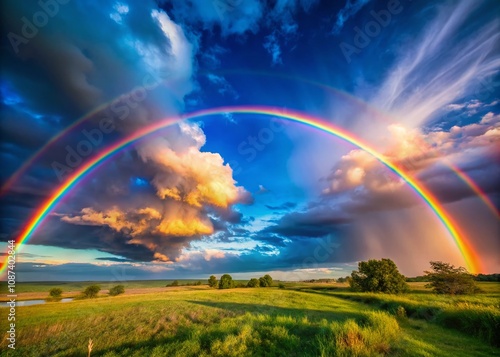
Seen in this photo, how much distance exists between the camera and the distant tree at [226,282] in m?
110

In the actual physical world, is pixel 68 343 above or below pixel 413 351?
below

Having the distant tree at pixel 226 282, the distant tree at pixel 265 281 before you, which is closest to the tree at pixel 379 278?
the distant tree at pixel 265 281

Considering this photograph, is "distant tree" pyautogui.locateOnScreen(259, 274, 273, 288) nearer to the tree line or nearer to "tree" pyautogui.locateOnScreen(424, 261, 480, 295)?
the tree line

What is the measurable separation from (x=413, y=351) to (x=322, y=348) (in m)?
3.83

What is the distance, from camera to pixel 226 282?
11031 centimetres

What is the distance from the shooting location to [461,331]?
1434 centimetres

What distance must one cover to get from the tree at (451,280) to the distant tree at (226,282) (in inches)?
3206

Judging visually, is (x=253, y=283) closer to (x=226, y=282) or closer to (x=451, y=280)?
(x=226, y=282)

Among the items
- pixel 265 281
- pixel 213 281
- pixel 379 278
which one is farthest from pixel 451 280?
pixel 213 281

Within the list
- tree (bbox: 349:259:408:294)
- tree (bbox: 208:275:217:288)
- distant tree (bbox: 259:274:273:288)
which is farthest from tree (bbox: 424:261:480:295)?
tree (bbox: 208:275:217:288)

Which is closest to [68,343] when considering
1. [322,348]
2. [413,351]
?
[322,348]

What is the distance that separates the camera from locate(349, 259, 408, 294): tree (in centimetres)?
5374

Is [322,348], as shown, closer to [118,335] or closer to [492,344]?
[492,344]

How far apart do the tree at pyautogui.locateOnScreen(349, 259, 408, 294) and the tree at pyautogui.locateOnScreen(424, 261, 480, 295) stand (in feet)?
23.4
